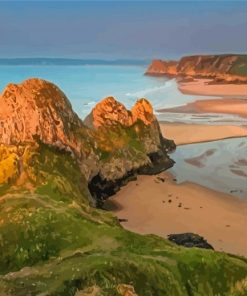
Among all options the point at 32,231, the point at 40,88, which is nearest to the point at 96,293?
the point at 32,231

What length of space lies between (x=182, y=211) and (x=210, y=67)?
137 metres

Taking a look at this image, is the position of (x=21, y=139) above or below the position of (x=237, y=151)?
above

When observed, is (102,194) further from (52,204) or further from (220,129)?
(220,129)

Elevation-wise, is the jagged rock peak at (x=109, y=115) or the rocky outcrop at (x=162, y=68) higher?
the rocky outcrop at (x=162, y=68)

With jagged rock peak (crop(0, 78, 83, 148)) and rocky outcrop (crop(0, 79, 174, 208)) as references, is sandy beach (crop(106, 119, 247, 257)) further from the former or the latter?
jagged rock peak (crop(0, 78, 83, 148))

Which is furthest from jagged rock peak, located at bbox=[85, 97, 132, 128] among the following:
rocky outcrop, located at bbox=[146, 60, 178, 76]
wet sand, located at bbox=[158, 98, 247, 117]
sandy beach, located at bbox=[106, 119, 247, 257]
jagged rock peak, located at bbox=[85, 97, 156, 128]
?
rocky outcrop, located at bbox=[146, 60, 178, 76]

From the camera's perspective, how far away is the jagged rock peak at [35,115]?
31062 mm

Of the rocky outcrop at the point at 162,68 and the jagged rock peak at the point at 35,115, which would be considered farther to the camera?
the rocky outcrop at the point at 162,68

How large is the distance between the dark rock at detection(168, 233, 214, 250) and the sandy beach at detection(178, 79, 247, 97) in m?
83.4

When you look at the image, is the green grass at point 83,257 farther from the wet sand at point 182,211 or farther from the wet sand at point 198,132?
the wet sand at point 198,132

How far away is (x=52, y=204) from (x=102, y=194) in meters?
11.6

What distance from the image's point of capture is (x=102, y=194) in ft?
111

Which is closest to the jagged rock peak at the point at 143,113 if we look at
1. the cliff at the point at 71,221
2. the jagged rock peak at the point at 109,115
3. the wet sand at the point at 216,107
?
the jagged rock peak at the point at 109,115

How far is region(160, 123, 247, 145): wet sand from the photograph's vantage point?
2135 inches
